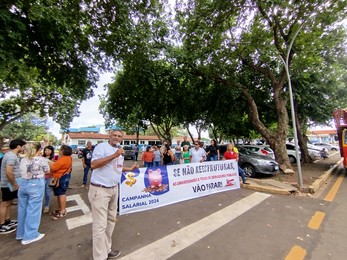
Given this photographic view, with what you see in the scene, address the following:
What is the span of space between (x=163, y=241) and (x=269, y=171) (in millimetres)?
6885

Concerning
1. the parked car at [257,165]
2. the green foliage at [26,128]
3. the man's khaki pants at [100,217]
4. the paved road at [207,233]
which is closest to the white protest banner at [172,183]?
the paved road at [207,233]

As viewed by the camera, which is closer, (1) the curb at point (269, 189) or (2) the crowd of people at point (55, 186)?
(2) the crowd of people at point (55, 186)

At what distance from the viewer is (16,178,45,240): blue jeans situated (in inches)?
133

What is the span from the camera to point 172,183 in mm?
5547

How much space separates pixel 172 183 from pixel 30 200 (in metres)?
3.24

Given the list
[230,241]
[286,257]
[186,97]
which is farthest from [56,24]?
[186,97]

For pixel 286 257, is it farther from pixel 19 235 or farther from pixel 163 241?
pixel 19 235

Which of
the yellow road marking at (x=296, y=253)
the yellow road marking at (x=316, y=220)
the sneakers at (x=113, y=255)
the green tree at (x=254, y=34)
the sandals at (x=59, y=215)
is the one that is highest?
the green tree at (x=254, y=34)

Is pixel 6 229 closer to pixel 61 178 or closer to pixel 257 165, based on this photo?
pixel 61 178

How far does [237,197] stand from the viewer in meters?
5.87

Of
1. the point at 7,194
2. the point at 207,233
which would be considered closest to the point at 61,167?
the point at 7,194

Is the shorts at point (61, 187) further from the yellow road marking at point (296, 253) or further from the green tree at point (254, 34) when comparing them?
the green tree at point (254, 34)

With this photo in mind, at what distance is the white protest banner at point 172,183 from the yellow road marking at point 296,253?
3.00 meters

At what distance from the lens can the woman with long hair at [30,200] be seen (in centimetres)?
338
